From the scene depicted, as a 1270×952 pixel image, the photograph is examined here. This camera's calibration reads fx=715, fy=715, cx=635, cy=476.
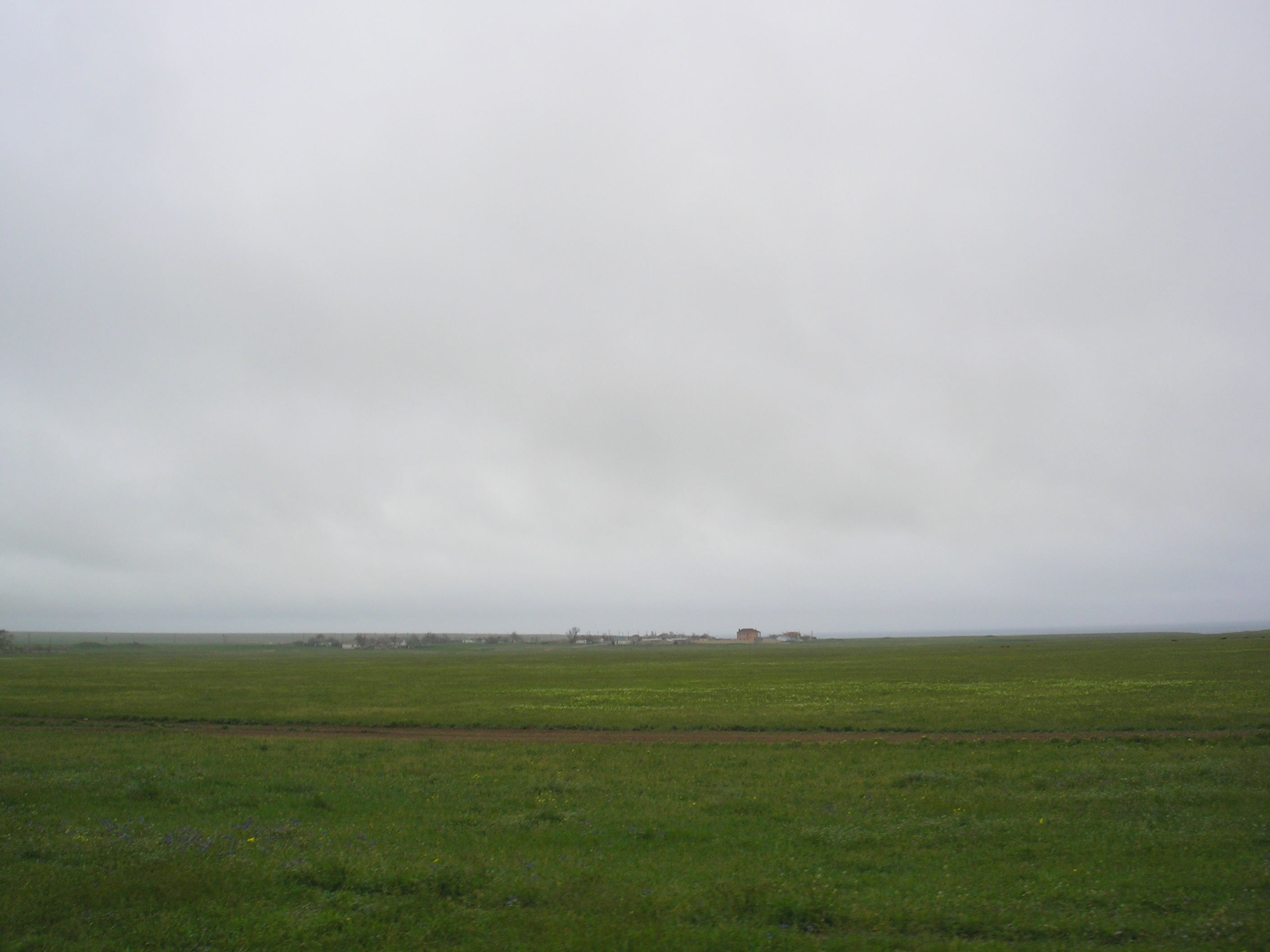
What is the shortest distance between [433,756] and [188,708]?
27417mm

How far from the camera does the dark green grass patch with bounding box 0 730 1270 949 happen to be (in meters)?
9.92

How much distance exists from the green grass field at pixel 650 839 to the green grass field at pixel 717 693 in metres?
0.80

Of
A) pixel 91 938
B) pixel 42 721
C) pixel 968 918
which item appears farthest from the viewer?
pixel 42 721

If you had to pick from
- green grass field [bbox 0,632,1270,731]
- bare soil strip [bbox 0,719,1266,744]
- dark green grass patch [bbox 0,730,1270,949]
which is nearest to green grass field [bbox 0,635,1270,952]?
dark green grass patch [bbox 0,730,1270,949]

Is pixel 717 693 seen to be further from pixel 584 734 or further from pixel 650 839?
pixel 650 839

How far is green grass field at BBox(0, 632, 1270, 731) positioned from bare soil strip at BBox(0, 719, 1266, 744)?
1.08 metres

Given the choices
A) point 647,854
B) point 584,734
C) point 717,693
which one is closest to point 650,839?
point 647,854

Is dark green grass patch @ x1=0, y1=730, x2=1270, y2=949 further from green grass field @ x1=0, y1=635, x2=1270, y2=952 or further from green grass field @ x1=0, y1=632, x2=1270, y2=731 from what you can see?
green grass field @ x1=0, y1=632, x2=1270, y2=731

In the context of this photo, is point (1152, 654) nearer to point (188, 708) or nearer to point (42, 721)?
point (188, 708)

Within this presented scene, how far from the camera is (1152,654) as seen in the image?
8550 cm

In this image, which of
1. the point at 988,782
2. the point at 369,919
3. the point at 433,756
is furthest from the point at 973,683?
the point at 369,919

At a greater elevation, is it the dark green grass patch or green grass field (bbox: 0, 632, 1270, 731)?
the dark green grass patch

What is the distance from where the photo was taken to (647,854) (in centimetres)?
1391

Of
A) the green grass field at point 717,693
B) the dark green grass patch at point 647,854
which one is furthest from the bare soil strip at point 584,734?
the dark green grass patch at point 647,854
